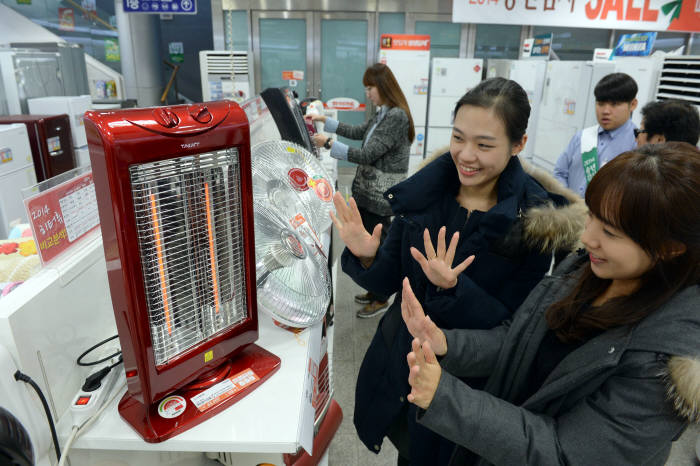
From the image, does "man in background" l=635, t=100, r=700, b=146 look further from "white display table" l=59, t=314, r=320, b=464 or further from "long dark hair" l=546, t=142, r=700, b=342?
"white display table" l=59, t=314, r=320, b=464

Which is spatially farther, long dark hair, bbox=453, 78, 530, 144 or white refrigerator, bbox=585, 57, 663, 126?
white refrigerator, bbox=585, 57, 663, 126

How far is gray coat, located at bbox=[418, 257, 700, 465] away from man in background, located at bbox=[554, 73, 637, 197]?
1867mm

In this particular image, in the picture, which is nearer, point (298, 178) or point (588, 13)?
point (298, 178)

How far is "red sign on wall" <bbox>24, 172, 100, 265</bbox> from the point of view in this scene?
829mm

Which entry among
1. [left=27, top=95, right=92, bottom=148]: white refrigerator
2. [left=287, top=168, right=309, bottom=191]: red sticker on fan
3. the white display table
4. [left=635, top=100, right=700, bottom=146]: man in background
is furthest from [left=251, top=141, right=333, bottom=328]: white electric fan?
[left=27, top=95, right=92, bottom=148]: white refrigerator

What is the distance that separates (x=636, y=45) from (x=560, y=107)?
939 mm

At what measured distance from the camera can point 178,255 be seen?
843 millimetres

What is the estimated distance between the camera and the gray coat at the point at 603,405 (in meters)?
0.72

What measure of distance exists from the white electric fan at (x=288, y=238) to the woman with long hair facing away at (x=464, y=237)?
14 centimetres

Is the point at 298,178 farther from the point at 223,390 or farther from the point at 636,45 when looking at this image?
the point at 636,45

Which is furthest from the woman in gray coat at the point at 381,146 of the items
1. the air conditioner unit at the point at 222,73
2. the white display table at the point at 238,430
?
the air conditioner unit at the point at 222,73

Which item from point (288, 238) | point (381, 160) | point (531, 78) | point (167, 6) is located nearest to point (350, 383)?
point (381, 160)

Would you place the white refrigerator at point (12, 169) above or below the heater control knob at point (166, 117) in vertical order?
below

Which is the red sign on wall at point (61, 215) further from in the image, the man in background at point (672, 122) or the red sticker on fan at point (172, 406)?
the man in background at point (672, 122)
